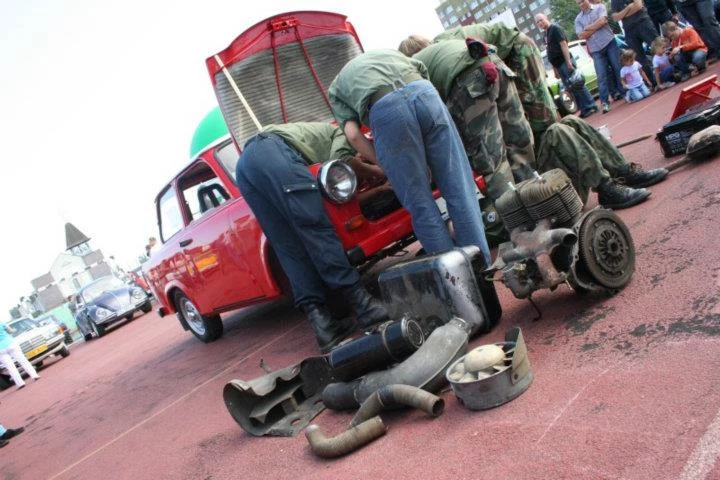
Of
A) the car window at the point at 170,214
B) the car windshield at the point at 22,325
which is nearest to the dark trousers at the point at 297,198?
the car window at the point at 170,214

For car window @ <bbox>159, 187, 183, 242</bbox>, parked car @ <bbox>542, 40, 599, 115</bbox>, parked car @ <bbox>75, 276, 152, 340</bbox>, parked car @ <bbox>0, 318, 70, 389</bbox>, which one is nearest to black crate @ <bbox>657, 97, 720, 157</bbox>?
car window @ <bbox>159, 187, 183, 242</bbox>

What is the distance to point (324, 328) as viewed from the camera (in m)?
4.12

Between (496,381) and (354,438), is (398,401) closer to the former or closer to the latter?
(354,438)

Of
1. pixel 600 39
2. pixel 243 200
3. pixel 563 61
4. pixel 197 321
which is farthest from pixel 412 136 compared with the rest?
pixel 563 61

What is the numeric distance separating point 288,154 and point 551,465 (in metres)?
2.80

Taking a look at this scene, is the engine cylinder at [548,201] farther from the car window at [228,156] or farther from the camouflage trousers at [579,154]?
the car window at [228,156]

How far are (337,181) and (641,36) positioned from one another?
870 centimetres

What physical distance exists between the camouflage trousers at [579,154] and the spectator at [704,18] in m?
6.30

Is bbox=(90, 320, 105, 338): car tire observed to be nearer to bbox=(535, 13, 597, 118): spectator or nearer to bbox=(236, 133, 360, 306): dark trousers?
bbox=(535, 13, 597, 118): spectator

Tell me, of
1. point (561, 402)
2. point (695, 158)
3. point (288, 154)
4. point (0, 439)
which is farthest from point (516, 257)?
point (0, 439)

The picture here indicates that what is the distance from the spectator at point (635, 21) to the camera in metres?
9.66

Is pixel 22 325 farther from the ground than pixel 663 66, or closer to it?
farther from the ground

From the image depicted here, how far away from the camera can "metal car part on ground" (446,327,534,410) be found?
230 cm

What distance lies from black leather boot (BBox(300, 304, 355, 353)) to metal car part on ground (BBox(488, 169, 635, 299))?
1.54 m
